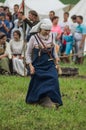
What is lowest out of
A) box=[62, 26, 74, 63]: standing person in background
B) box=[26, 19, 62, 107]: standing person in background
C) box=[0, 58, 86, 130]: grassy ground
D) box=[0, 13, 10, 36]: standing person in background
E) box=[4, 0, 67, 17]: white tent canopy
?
box=[4, 0, 67, 17]: white tent canopy

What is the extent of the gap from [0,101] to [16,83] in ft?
7.38

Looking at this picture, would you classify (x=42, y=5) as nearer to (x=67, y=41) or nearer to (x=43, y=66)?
A: (x=67, y=41)

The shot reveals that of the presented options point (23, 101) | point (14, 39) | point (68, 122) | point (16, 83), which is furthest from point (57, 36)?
point (68, 122)

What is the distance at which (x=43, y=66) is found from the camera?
9609 millimetres

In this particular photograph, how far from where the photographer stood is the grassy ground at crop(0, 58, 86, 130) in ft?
26.8

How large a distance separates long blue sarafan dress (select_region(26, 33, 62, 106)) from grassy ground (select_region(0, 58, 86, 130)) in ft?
0.70

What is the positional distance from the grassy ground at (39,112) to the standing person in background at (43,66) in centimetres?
21

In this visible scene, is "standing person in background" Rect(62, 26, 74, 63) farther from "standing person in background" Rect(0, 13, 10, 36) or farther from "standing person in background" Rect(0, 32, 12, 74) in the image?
"standing person in background" Rect(0, 32, 12, 74)

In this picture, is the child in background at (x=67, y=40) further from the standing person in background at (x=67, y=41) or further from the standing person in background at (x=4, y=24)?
the standing person in background at (x=4, y=24)

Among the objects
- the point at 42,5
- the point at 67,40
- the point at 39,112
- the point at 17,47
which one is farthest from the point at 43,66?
the point at 42,5

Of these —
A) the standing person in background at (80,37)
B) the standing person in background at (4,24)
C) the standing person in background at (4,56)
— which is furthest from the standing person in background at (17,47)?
the standing person in background at (80,37)

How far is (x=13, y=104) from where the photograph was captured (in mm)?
9680

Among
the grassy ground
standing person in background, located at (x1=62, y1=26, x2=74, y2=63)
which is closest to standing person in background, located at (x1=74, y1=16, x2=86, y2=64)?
standing person in background, located at (x1=62, y1=26, x2=74, y2=63)

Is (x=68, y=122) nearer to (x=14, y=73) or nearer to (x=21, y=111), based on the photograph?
(x=21, y=111)
